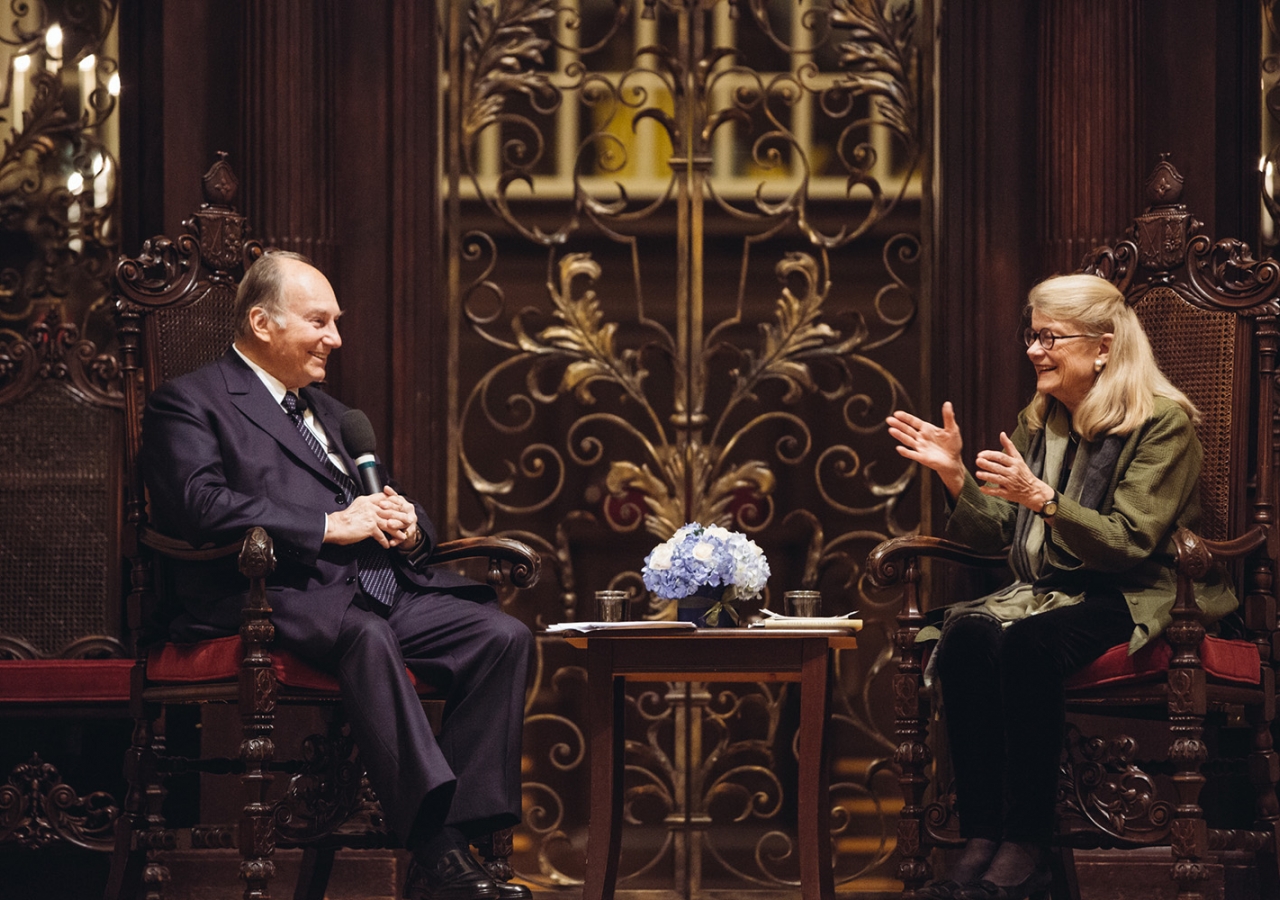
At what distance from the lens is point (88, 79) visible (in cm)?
508

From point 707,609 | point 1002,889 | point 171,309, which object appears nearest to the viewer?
point 1002,889

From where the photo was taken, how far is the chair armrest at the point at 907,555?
400cm

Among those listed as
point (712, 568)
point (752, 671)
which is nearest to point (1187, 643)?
point (752, 671)

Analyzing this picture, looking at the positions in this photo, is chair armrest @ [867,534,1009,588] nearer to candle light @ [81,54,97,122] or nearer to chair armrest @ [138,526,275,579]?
chair armrest @ [138,526,275,579]

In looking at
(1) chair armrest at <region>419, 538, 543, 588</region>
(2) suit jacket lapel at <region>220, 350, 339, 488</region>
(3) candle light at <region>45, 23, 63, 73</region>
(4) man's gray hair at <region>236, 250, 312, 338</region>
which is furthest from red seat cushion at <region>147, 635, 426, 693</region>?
(3) candle light at <region>45, 23, 63, 73</region>

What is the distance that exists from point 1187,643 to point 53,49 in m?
3.83

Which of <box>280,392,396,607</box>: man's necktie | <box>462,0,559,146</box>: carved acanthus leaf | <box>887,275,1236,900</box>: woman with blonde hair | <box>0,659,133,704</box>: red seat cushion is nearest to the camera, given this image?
<box>887,275,1236,900</box>: woman with blonde hair

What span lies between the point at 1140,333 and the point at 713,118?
5.54ft

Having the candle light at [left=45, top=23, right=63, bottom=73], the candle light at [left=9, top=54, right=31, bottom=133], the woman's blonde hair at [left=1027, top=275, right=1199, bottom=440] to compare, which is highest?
the candle light at [left=45, top=23, right=63, bottom=73]

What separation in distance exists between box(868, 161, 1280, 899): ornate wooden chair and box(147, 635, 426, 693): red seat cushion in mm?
1276

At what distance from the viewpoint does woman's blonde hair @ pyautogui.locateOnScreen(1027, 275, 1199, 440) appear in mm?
3926

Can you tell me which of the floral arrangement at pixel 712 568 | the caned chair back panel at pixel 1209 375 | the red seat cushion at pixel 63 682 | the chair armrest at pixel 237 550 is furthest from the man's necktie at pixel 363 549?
the caned chair back panel at pixel 1209 375

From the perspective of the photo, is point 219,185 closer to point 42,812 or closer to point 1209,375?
point 42,812

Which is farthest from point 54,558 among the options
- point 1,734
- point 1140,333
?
point 1140,333
